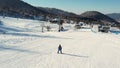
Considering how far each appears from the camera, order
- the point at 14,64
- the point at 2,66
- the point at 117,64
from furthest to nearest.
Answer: the point at 117,64, the point at 14,64, the point at 2,66

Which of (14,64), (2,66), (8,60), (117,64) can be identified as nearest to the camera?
(2,66)

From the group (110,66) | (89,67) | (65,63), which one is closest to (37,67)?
(65,63)

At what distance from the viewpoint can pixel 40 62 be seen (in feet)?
78.1

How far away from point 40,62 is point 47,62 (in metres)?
0.77

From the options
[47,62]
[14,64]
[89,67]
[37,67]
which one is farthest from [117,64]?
[14,64]

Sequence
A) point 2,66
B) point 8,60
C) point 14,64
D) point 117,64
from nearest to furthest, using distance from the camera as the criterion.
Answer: point 2,66 < point 14,64 < point 8,60 < point 117,64

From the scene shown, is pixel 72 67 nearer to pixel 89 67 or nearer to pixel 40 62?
pixel 89 67

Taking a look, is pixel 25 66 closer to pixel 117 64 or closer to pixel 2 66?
pixel 2 66

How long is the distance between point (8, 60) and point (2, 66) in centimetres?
302

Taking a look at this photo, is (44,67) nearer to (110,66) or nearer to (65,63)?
(65,63)

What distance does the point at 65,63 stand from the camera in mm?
24234

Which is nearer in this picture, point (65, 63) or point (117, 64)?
point (65, 63)

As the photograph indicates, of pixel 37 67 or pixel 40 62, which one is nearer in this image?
pixel 37 67

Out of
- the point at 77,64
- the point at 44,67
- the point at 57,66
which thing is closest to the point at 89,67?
the point at 77,64
